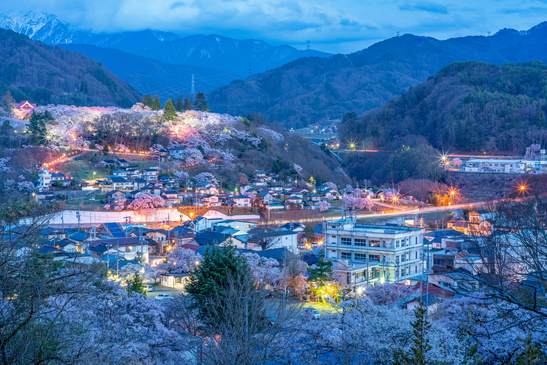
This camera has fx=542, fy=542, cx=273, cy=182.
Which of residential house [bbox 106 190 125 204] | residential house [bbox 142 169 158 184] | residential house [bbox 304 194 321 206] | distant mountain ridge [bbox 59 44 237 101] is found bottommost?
residential house [bbox 304 194 321 206]

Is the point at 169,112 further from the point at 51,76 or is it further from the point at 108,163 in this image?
the point at 51,76

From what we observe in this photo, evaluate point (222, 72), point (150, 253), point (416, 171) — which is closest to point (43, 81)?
point (416, 171)

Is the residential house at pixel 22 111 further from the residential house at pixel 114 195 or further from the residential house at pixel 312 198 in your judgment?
the residential house at pixel 312 198

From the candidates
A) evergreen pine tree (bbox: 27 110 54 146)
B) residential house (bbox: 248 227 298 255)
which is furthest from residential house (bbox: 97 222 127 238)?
evergreen pine tree (bbox: 27 110 54 146)

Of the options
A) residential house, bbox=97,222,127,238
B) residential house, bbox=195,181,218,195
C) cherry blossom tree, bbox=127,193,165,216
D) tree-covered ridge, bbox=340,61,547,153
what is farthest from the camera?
tree-covered ridge, bbox=340,61,547,153

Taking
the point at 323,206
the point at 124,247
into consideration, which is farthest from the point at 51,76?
the point at 124,247

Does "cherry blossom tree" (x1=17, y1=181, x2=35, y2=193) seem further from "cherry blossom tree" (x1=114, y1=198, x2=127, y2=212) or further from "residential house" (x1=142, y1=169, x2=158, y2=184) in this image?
"residential house" (x1=142, y1=169, x2=158, y2=184)

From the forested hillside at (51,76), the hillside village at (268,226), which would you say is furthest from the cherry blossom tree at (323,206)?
the forested hillside at (51,76)
